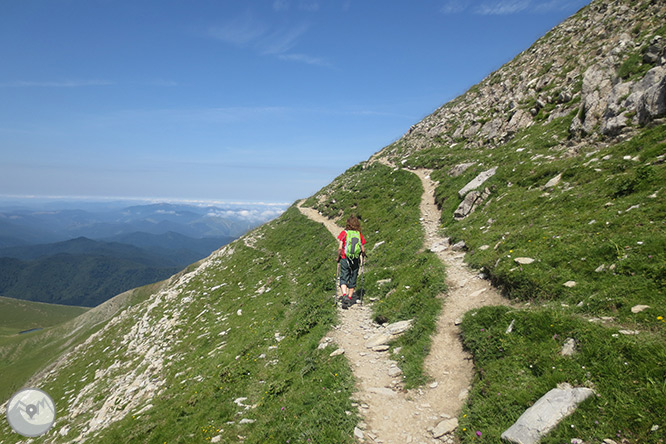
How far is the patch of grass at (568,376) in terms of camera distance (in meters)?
4.89

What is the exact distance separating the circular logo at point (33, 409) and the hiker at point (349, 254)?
12.7 meters

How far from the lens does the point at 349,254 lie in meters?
14.2

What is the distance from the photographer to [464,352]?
9172 millimetres

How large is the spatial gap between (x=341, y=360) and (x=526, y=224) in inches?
444

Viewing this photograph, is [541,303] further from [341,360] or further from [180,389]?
[180,389]

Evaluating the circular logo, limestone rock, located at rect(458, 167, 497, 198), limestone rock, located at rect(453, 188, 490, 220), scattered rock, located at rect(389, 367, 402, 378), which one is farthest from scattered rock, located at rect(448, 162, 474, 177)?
the circular logo

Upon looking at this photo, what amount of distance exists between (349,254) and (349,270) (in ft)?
3.55

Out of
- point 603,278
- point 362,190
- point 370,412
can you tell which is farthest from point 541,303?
point 362,190

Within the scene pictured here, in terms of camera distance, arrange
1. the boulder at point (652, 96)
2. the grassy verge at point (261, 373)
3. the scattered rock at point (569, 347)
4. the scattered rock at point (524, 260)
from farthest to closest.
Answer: the boulder at point (652, 96) < the scattered rock at point (524, 260) < the grassy verge at point (261, 373) < the scattered rock at point (569, 347)

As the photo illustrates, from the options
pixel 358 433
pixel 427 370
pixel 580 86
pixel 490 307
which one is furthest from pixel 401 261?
pixel 580 86

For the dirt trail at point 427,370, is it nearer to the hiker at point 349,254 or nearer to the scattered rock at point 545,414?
the hiker at point 349,254

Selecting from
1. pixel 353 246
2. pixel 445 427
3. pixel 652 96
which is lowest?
pixel 445 427

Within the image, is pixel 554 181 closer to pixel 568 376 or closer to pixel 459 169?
pixel 459 169

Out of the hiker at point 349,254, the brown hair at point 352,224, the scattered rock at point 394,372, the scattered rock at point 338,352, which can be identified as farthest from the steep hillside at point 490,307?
the brown hair at point 352,224
